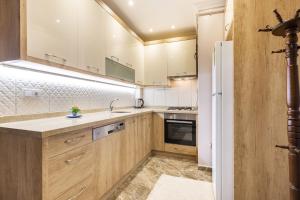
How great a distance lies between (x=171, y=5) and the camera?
2438mm

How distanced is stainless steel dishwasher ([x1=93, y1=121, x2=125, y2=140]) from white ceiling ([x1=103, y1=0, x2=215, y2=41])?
5.71 feet

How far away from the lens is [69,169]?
129 centimetres

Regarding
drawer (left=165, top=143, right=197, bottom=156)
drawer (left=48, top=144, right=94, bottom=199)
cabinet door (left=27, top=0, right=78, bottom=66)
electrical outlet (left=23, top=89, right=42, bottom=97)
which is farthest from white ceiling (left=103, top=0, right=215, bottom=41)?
drawer (left=165, top=143, right=197, bottom=156)

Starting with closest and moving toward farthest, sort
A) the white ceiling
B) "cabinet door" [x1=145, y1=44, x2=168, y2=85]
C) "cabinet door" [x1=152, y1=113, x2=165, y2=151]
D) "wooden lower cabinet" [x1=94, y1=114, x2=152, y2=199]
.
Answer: "wooden lower cabinet" [x1=94, y1=114, x2=152, y2=199] < the white ceiling < "cabinet door" [x1=152, y1=113, x2=165, y2=151] < "cabinet door" [x1=145, y1=44, x2=168, y2=85]

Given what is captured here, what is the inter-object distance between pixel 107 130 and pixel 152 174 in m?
1.15

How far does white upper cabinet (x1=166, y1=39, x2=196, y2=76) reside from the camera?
3281 mm

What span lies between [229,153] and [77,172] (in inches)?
53.8

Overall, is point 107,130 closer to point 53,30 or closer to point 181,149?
point 53,30

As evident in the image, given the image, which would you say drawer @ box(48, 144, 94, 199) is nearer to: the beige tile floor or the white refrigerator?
the beige tile floor

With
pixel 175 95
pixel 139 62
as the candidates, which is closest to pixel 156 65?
pixel 139 62

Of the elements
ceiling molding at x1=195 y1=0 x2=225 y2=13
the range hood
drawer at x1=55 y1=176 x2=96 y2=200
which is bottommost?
drawer at x1=55 y1=176 x2=96 y2=200

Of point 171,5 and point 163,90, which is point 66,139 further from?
point 163,90

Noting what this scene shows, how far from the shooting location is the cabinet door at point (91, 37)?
1822 millimetres

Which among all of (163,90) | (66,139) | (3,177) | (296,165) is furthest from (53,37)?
(163,90)
